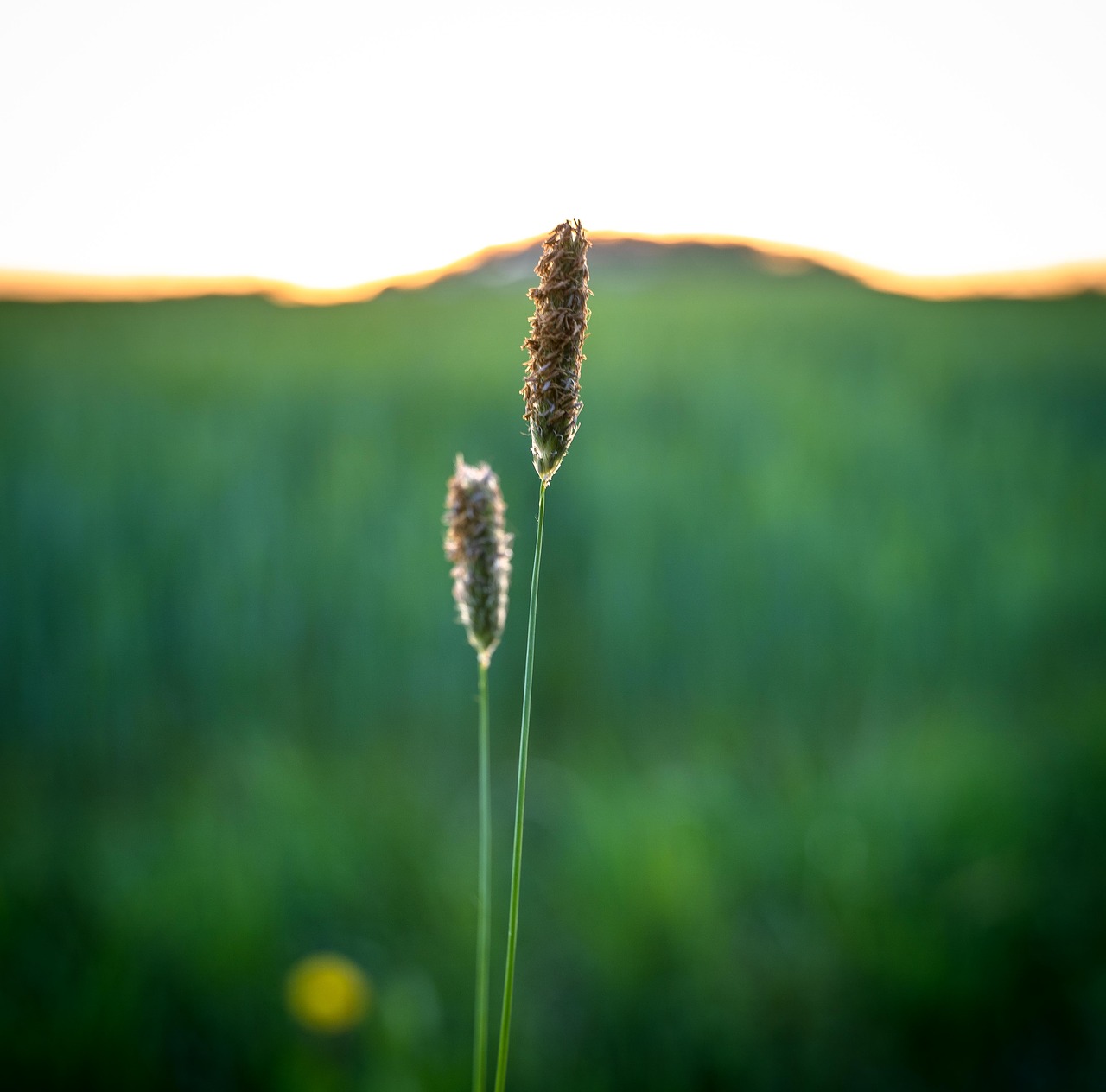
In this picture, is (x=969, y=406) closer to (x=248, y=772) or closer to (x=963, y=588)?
(x=963, y=588)

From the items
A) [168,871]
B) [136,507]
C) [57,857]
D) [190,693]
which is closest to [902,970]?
[168,871]

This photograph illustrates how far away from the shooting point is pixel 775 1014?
183 centimetres

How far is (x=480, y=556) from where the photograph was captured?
1.85ft

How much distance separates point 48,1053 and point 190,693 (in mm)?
1321

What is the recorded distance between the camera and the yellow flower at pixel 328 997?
165 cm

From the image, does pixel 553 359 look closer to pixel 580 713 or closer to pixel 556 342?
pixel 556 342

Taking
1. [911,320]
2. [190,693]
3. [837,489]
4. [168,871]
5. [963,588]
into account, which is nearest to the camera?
[168,871]

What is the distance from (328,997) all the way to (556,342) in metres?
1.60

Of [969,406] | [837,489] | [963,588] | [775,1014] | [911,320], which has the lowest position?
[775,1014]

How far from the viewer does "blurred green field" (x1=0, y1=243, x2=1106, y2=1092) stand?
1796 mm

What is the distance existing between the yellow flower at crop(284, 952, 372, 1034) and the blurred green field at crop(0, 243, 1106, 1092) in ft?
0.11

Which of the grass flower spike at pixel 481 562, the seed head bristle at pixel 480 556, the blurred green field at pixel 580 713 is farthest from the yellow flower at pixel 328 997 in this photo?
the seed head bristle at pixel 480 556

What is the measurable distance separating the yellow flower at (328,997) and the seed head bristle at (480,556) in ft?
4.59

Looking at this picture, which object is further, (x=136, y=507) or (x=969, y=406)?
(x=969, y=406)
